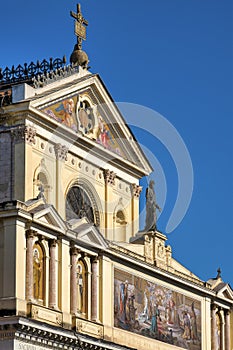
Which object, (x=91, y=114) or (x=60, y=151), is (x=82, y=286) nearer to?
(x=60, y=151)

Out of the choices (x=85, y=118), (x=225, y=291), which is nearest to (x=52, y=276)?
(x=85, y=118)

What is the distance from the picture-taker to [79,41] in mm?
58719

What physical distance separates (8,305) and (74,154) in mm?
10527

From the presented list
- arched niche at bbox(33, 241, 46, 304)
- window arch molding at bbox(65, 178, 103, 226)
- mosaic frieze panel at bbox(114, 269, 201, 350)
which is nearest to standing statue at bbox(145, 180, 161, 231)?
window arch molding at bbox(65, 178, 103, 226)

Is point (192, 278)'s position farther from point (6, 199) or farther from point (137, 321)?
point (6, 199)

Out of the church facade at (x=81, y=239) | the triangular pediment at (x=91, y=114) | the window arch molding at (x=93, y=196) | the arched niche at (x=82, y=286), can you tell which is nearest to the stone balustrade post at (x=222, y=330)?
the church facade at (x=81, y=239)

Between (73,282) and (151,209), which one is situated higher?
(151,209)

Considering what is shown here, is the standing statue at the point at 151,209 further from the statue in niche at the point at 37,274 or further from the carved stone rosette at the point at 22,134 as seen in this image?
the statue in niche at the point at 37,274

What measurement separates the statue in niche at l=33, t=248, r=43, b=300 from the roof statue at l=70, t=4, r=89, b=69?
11.5 meters

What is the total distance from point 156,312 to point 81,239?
6.94 m

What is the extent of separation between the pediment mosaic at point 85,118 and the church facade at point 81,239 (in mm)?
43

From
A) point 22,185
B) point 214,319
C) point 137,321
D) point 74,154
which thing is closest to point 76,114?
point 74,154

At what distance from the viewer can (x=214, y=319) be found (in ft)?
205

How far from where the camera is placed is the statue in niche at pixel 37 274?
160 feet
